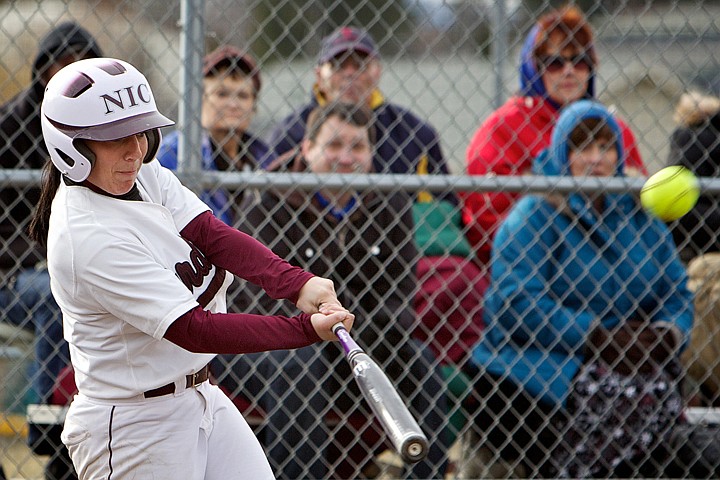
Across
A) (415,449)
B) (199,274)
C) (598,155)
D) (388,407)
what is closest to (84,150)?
(199,274)

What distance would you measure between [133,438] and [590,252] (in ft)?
7.11

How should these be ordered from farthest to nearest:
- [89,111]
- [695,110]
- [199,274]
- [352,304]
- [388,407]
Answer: [695,110]
[352,304]
[199,274]
[89,111]
[388,407]

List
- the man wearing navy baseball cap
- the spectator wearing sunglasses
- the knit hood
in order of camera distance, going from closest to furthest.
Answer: the knit hood
the spectator wearing sunglasses
the man wearing navy baseball cap

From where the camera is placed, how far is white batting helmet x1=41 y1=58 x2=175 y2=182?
247 centimetres

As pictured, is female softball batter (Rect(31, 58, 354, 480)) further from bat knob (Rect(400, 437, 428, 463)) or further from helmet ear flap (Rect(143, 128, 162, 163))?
bat knob (Rect(400, 437, 428, 463))

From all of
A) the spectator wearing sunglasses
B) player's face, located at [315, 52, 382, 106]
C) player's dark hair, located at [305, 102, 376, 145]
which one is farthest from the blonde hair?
player's dark hair, located at [305, 102, 376, 145]

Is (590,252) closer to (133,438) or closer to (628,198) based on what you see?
(628,198)

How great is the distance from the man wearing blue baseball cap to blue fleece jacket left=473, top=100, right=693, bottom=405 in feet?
1.79

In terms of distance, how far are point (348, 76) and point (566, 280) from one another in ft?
4.46

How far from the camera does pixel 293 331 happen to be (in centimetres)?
252

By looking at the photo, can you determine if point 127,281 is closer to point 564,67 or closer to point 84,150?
point 84,150

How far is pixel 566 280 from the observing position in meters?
4.09

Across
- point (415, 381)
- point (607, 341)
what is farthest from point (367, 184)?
point (607, 341)

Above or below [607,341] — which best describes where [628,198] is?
above
